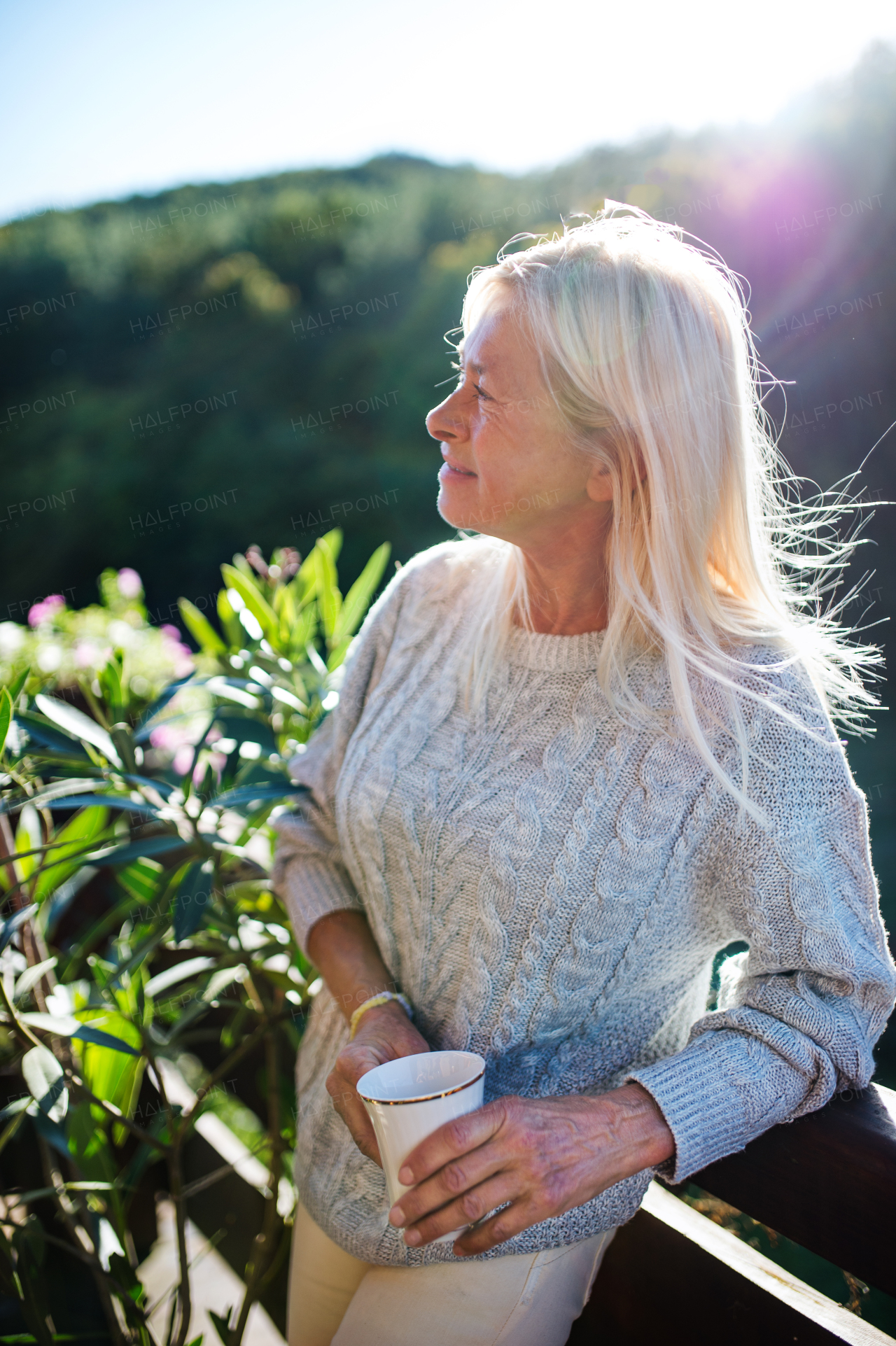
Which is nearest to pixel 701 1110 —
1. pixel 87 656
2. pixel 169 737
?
pixel 169 737

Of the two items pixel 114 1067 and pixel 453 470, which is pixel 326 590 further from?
pixel 114 1067

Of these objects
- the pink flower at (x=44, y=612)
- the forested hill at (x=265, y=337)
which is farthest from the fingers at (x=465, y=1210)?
the forested hill at (x=265, y=337)

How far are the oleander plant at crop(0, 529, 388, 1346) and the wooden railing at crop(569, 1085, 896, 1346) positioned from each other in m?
0.63

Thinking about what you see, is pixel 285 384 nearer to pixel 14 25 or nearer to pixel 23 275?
pixel 23 275

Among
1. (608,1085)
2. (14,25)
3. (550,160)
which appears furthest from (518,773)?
(550,160)

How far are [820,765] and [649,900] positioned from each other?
0.85ft

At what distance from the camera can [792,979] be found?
3.09 ft

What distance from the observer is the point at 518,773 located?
3.73 ft

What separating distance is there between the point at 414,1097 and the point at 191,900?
57 cm

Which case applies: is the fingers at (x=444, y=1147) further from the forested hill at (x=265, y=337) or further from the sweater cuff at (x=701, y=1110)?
the forested hill at (x=265, y=337)

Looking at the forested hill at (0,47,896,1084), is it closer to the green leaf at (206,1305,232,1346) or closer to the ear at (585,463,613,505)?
the ear at (585,463,613,505)

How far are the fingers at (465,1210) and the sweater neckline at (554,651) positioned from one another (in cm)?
63

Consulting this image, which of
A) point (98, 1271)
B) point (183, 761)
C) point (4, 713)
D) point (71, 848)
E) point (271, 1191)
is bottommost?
point (271, 1191)

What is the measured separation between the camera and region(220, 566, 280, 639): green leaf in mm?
1578
